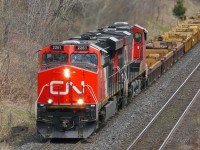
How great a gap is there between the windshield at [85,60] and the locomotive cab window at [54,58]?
261 mm

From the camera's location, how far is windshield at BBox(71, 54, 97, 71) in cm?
1661

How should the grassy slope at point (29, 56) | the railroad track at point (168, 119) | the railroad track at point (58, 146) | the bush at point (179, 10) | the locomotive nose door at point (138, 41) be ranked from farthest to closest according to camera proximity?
1. the bush at point (179, 10)
2. the locomotive nose door at point (138, 41)
3. the grassy slope at point (29, 56)
4. the railroad track at point (168, 119)
5. the railroad track at point (58, 146)

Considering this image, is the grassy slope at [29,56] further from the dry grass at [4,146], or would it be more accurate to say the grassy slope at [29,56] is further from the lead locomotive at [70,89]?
the lead locomotive at [70,89]

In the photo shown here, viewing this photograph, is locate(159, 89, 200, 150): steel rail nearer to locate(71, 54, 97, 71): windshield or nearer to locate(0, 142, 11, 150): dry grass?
locate(71, 54, 97, 71): windshield

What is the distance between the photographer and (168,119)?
766 inches

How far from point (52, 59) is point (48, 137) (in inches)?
101

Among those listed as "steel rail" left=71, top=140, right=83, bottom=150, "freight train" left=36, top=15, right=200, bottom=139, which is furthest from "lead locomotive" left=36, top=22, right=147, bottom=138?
"steel rail" left=71, top=140, right=83, bottom=150

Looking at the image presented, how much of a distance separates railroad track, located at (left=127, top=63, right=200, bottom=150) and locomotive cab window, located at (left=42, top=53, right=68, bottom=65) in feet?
11.5

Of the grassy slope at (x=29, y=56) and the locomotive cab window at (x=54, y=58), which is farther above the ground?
the locomotive cab window at (x=54, y=58)

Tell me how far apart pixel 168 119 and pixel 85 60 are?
4.68m

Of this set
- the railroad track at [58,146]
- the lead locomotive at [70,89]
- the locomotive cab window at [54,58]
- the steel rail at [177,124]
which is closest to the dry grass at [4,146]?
the railroad track at [58,146]

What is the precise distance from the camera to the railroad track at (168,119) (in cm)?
1619

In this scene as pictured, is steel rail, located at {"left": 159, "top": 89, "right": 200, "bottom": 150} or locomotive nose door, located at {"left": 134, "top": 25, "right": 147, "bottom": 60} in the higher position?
locomotive nose door, located at {"left": 134, "top": 25, "right": 147, "bottom": 60}

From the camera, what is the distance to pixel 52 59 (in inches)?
663
